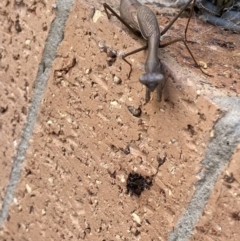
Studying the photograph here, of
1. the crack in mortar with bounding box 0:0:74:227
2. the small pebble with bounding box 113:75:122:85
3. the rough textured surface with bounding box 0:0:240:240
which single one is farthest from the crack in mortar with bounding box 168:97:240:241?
the crack in mortar with bounding box 0:0:74:227

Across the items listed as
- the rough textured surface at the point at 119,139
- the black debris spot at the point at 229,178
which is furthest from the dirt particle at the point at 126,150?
the black debris spot at the point at 229,178

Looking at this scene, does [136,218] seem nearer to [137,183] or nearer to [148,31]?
[137,183]

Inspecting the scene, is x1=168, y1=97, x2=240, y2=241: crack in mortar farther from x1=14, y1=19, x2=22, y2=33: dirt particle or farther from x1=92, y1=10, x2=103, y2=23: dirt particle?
x1=14, y1=19, x2=22, y2=33: dirt particle

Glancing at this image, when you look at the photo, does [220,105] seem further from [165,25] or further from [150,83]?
[165,25]

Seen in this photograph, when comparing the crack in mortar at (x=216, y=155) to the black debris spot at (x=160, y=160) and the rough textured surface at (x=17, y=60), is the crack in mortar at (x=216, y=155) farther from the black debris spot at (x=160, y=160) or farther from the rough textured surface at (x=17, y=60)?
the rough textured surface at (x=17, y=60)

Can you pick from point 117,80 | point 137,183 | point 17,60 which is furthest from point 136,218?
point 17,60

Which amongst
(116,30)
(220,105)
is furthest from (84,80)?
(220,105)
